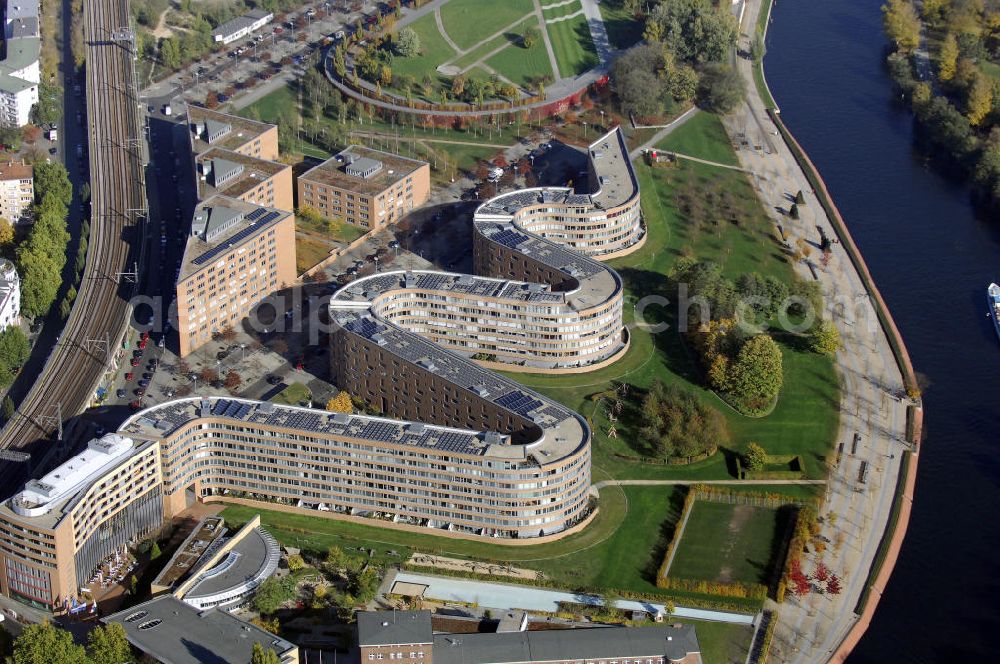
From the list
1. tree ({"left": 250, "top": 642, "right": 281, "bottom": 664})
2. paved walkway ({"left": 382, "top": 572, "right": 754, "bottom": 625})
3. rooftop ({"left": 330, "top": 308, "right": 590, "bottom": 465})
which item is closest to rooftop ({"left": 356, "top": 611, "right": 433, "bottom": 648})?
tree ({"left": 250, "top": 642, "right": 281, "bottom": 664})

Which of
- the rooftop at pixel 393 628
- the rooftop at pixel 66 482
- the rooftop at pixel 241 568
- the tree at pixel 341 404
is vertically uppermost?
the rooftop at pixel 66 482

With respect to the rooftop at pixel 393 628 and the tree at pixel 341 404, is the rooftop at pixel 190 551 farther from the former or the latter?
the tree at pixel 341 404

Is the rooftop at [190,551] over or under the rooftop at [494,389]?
under

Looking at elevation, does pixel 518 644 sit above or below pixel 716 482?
above

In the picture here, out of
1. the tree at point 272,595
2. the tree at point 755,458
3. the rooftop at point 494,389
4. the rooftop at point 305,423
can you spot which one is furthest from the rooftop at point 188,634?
the tree at point 755,458

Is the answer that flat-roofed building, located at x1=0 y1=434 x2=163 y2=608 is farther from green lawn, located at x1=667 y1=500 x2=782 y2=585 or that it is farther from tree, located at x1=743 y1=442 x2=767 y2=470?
tree, located at x1=743 y1=442 x2=767 y2=470

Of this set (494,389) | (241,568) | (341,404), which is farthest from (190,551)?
(494,389)

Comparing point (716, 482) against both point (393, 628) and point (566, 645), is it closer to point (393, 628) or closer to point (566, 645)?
point (566, 645)
